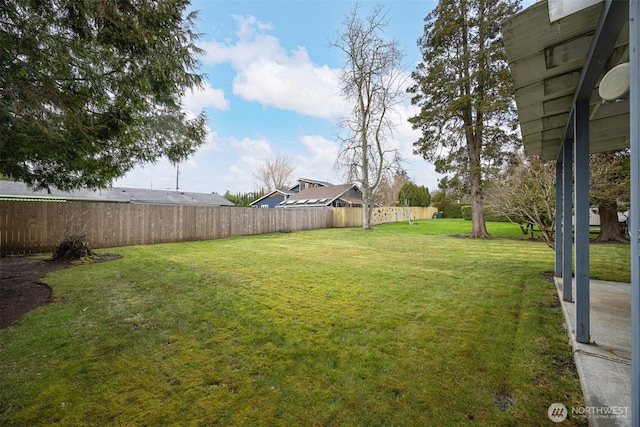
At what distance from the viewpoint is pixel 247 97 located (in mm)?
14227

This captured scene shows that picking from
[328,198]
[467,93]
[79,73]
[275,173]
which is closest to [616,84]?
[79,73]

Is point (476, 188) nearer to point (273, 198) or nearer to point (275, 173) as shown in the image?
point (273, 198)

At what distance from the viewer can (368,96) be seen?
1622 cm

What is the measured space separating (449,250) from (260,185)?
2988 centimetres

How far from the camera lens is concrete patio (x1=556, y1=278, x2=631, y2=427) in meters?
1.63

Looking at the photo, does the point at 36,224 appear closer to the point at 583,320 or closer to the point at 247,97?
the point at 247,97

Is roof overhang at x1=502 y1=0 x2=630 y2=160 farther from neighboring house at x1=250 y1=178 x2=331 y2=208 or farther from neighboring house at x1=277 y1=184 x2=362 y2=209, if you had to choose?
neighboring house at x1=250 y1=178 x2=331 y2=208

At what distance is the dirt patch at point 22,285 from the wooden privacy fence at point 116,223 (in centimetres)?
91

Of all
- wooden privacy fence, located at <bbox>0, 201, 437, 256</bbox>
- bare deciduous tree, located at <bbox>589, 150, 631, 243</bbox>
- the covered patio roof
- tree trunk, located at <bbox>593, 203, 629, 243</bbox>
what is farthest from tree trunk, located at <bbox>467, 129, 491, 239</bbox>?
wooden privacy fence, located at <bbox>0, 201, 437, 256</bbox>

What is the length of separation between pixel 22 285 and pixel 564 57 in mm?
7614

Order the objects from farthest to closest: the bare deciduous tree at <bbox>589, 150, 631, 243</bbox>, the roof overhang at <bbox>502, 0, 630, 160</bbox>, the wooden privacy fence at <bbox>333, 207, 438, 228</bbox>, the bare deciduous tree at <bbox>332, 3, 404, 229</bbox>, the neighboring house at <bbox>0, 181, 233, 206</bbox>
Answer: the wooden privacy fence at <bbox>333, 207, 438, 228</bbox> → the neighboring house at <bbox>0, 181, 233, 206</bbox> → the bare deciduous tree at <bbox>332, 3, 404, 229</bbox> → the bare deciduous tree at <bbox>589, 150, 631, 243</bbox> → the roof overhang at <bbox>502, 0, 630, 160</bbox>

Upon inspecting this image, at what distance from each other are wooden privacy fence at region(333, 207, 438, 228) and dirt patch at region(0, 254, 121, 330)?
14.4 meters

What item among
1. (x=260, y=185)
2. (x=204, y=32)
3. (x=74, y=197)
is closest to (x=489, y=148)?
(x=204, y=32)

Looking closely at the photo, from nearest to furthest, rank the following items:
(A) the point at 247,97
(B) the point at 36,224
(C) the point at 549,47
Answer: (C) the point at 549,47 → (B) the point at 36,224 → (A) the point at 247,97
